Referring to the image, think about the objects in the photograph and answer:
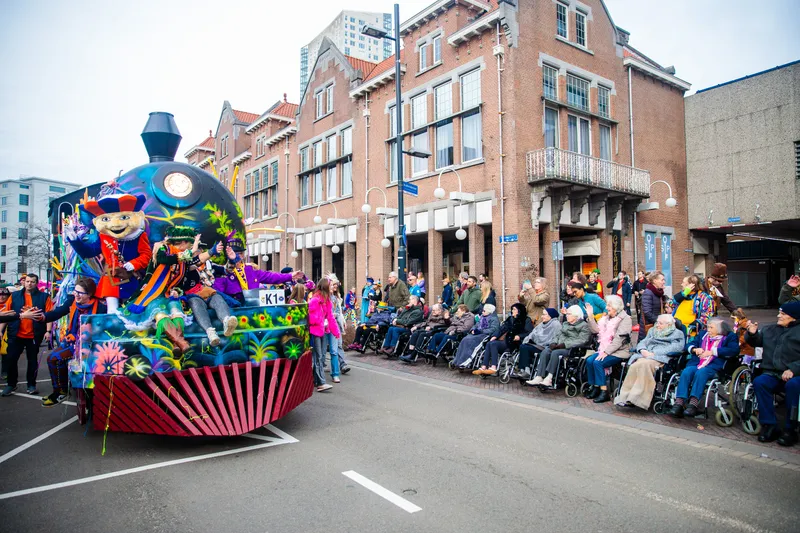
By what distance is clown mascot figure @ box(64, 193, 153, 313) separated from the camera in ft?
19.9

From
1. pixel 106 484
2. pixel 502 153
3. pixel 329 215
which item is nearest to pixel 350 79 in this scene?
pixel 329 215

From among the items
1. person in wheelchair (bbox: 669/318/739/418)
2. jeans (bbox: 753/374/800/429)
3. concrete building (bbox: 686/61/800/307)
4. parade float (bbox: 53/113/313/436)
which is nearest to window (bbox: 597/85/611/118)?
concrete building (bbox: 686/61/800/307)

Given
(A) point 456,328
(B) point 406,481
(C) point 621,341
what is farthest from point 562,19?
(B) point 406,481

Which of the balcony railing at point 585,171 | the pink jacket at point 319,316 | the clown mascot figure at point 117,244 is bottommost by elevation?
the pink jacket at point 319,316

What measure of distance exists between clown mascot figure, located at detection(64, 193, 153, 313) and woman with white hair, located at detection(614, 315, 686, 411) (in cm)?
634

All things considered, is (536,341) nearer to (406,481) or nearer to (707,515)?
(406,481)

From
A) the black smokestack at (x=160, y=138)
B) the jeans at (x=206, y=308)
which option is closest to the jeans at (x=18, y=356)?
the black smokestack at (x=160, y=138)

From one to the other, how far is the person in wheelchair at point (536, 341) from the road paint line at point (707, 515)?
4550mm

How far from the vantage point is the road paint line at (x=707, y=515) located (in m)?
3.80

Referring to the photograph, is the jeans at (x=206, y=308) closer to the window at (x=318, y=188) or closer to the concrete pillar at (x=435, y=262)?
the concrete pillar at (x=435, y=262)

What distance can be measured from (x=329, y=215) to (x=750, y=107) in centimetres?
1896

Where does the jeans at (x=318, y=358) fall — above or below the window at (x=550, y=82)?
below

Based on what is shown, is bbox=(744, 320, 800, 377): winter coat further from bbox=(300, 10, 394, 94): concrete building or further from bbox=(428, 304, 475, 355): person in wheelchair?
bbox=(300, 10, 394, 94): concrete building

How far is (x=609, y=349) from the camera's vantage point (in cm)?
791
